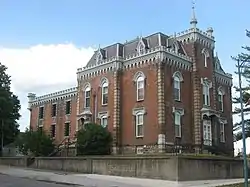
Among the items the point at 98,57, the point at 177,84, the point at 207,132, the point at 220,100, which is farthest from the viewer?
the point at 220,100

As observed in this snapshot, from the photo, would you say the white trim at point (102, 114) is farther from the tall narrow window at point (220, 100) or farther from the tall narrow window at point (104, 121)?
the tall narrow window at point (220, 100)

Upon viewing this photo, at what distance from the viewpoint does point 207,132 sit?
4072cm

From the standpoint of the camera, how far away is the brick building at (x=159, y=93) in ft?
124

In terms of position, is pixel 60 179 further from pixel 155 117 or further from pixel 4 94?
pixel 4 94

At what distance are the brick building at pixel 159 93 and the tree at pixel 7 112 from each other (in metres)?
8.74

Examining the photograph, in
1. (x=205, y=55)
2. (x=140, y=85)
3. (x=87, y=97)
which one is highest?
(x=205, y=55)

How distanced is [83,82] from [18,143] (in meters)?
10.2

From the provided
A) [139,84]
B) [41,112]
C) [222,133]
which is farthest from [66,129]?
[222,133]

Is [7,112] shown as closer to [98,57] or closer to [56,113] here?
[56,113]

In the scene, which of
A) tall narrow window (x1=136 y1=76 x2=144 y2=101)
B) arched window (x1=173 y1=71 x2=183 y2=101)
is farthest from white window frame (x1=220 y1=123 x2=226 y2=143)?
tall narrow window (x1=136 y1=76 x2=144 y2=101)

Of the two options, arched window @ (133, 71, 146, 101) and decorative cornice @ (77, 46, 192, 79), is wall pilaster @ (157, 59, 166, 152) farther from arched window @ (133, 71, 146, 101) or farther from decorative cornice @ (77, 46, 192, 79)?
arched window @ (133, 71, 146, 101)

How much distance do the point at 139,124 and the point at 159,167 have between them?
1334 centimetres

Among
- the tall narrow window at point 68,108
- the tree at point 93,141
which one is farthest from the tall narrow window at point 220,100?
the tall narrow window at point 68,108

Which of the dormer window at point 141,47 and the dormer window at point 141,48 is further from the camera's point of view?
the dormer window at point 141,47
